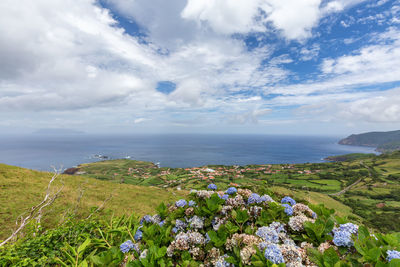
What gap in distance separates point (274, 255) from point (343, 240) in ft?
Result: 2.55

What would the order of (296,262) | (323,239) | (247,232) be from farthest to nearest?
(247,232) < (323,239) < (296,262)

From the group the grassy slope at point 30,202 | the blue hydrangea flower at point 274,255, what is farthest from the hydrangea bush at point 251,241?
the grassy slope at point 30,202

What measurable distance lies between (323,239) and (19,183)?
14404 mm

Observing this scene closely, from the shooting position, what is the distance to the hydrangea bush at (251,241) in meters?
1.42

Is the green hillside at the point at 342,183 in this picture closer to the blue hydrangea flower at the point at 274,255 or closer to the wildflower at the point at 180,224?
the wildflower at the point at 180,224

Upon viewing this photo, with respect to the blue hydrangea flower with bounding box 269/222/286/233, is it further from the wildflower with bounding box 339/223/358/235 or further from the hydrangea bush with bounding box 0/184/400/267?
the wildflower with bounding box 339/223/358/235

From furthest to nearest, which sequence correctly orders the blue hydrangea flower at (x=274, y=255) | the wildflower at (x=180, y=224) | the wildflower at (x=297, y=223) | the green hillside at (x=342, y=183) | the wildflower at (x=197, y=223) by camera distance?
the green hillside at (x=342, y=183), the wildflower at (x=180, y=224), the wildflower at (x=197, y=223), the wildflower at (x=297, y=223), the blue hydrangea flower at (x=274, y=255)

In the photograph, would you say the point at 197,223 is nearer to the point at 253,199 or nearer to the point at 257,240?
the point at 257,240

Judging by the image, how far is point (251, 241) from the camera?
1701mm

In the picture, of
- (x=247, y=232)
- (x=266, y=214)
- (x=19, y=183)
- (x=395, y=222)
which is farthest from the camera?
(x=395, y=222)

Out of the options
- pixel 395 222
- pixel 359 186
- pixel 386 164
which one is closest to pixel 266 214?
pixel 395 222

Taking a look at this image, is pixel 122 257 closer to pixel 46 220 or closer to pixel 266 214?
pixel 266 214

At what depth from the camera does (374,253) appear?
1.24 m

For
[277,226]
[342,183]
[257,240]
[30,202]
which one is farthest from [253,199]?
[342,183]
